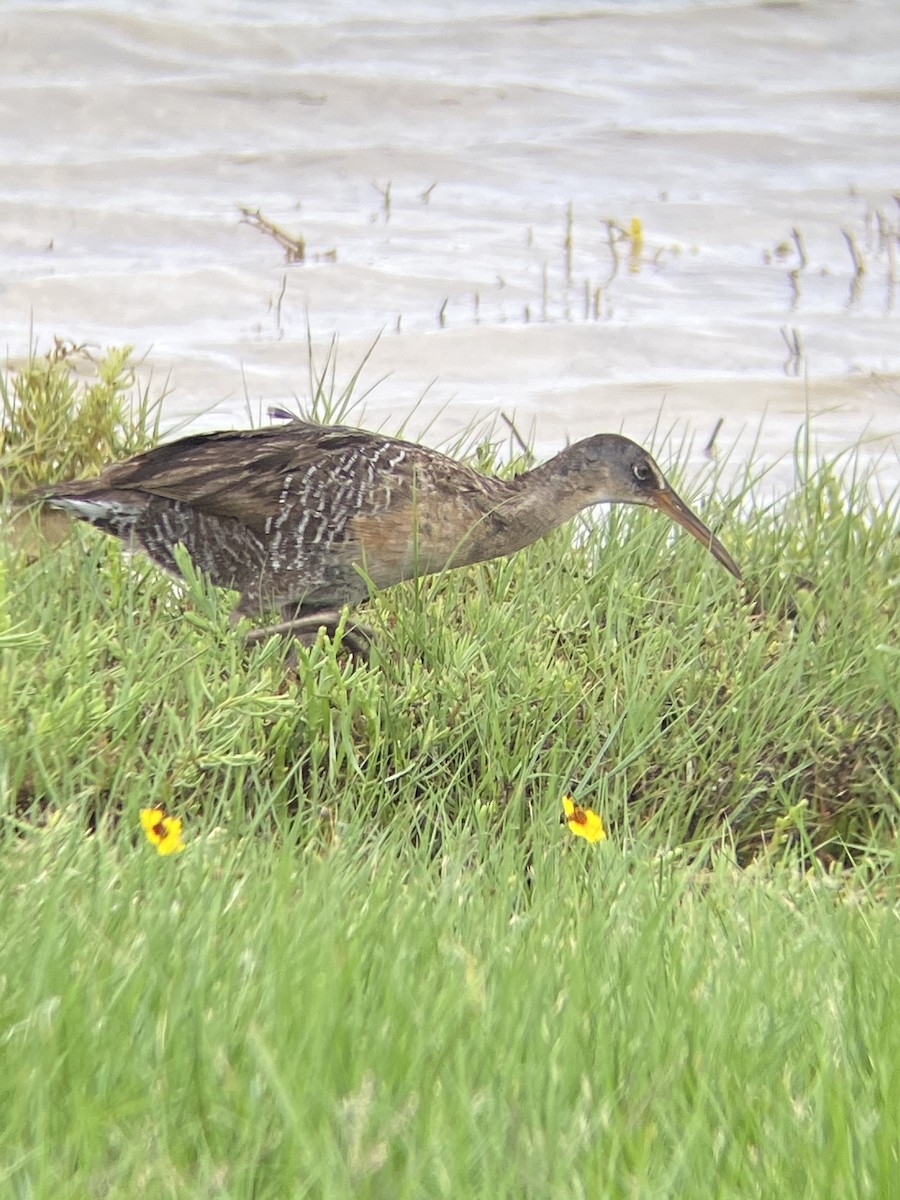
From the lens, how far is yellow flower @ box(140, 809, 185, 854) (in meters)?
3.51

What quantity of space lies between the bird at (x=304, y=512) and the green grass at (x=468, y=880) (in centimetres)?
15

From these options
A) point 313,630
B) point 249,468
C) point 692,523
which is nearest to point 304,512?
point 249,468

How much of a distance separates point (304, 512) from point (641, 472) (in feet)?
3.89

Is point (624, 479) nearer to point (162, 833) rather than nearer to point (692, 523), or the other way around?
point (692, 523)

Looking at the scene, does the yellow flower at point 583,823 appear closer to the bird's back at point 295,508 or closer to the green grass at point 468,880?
the green grass at point 468,880

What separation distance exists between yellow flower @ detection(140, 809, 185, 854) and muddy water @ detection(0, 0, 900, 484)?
16.6 ft

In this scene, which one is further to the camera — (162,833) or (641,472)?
(641,472)

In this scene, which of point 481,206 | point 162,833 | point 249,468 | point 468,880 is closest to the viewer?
point 162,833

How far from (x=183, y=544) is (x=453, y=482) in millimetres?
802

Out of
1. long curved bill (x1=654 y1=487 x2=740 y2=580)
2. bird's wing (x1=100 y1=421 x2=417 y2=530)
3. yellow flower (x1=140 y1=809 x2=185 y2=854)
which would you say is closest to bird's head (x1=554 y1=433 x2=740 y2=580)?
long curved bill (x1=654 y1=487 x2=740 y2=580)

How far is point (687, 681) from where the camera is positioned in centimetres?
513

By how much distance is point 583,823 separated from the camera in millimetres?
4094

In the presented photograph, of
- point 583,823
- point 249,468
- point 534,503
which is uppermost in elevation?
point 249,468

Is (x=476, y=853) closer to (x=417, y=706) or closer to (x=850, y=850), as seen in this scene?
(x=417, y=706)
